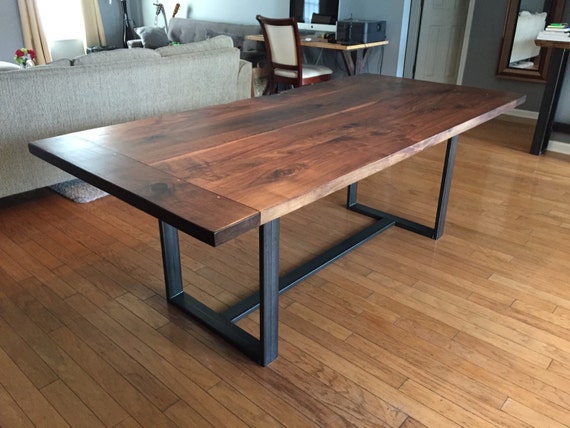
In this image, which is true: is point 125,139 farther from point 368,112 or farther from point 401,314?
point 401,314

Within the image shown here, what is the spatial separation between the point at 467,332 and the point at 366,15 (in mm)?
3795

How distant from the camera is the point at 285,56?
425 cm

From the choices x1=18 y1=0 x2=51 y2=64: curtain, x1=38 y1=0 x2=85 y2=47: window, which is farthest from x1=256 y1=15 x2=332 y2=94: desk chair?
x1=38 y1=0 x2=85 y2=47: window

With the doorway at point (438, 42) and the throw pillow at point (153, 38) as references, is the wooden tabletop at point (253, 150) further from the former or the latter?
the throw pillow at point (153, 38)

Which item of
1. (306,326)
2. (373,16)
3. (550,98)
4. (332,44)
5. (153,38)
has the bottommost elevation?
(306,326)

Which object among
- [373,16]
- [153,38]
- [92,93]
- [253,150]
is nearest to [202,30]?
[153,38]

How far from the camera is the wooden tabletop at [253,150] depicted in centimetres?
119

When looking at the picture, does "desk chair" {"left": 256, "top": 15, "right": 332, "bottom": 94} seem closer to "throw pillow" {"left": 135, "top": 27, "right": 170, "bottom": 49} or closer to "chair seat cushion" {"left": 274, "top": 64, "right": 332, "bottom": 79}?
"chair seat cushion" {"left": 274, "top": 64, "right": 332, "bottom": 79}

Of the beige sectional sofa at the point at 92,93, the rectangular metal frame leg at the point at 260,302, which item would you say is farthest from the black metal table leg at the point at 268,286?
the beige sectional sofa at the point at 92,93

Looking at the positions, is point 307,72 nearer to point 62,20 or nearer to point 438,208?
point 438,208

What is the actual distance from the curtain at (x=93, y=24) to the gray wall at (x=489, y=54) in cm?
487

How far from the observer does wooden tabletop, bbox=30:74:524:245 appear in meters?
1.19

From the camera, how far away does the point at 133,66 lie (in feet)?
9.30

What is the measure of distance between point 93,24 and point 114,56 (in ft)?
14.6
